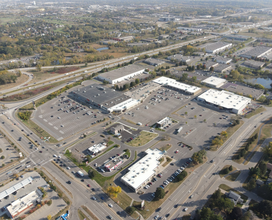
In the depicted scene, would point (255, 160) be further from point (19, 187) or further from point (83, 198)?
point (19, 187)

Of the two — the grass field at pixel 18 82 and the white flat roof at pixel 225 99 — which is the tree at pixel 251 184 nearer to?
the white flat roof at pixel 225 99

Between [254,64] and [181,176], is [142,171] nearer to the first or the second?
[181,176]

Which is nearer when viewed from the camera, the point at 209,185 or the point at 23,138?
the point at 209,185

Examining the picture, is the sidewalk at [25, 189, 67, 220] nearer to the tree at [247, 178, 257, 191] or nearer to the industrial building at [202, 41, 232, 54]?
the tree at [247, 178, 257, 191]

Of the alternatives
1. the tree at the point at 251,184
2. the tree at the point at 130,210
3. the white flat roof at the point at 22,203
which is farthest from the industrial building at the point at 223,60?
the white flat roof at the point at 22,203

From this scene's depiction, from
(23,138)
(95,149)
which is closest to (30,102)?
(23,138)

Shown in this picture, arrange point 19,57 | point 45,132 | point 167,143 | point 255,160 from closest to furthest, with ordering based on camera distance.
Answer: point 255,160 → point 167,143 → point 45,132 → point 19,57
